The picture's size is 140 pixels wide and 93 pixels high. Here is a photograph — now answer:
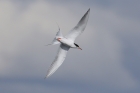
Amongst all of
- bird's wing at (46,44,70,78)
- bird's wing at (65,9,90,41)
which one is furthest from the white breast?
bird's wing at (46,44,70,78)

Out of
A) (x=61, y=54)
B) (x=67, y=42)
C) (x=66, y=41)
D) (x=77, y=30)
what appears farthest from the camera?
(x=61, y=54)

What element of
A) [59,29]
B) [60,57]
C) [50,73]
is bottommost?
[50,73]

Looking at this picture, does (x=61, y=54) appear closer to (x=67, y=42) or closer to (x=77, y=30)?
(x=67, y=42)

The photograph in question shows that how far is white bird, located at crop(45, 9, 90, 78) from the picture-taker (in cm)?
9969

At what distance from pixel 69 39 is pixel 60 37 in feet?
8.76

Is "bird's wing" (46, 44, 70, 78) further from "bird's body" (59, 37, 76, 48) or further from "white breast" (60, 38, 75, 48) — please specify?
"white breast" (60, 38, 75, 48)

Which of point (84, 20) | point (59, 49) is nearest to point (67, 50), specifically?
point (59, 49)

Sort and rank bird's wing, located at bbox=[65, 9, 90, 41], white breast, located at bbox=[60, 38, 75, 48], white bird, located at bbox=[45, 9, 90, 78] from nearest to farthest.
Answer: white bird, located at bbox=[45, 9, 90, 78], white breast, located at bbox=[60, 38, 75, 48], bird's wing, located at bbox=[65, 9, 90, 41]

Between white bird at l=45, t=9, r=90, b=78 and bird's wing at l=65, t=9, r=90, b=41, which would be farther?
bird's wing at l=65, t=9, r=90, b=41

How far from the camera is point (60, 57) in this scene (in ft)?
339

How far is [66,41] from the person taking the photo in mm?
100250

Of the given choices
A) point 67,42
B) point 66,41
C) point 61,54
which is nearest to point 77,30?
point 66,41

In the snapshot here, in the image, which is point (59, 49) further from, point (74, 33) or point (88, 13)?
point (88, 13)

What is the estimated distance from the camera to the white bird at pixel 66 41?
99688 millimetres
